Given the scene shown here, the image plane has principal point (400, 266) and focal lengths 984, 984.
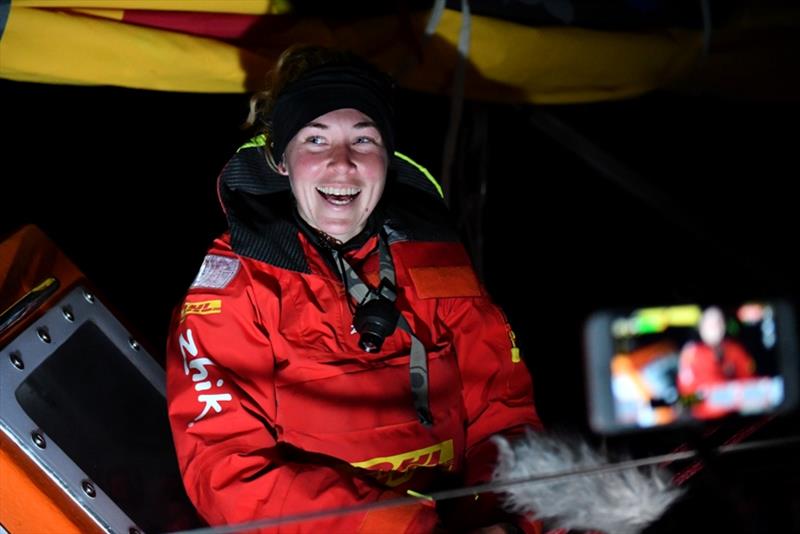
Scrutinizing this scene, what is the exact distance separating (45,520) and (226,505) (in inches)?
10.1

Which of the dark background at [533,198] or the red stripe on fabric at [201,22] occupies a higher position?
the red stripe on fabric at [201,22]

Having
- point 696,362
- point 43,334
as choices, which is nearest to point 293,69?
point 43,334

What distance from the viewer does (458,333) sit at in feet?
5.79

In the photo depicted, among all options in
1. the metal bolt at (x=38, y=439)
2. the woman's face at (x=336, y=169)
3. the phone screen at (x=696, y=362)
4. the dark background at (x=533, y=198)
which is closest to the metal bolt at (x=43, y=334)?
the metal bolt at (x=38, y=439)

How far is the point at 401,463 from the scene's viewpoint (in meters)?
1.62

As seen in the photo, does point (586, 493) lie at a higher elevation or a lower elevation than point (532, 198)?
lower

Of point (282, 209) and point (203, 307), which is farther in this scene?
point (282, 209)

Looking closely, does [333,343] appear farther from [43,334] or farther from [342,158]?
[43,334]

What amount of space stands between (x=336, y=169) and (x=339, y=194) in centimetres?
5

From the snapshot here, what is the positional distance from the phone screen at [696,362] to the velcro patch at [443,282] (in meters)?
0.45

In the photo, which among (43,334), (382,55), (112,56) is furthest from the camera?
(382,55)

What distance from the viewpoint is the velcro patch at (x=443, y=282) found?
1.73m

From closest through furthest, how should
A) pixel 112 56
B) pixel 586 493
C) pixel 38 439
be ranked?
pixel 586 493 → pixel 38 439 → pixel 112 56

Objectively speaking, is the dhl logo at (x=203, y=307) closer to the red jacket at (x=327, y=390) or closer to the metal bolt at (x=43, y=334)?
the red jacket at (x=327, y=390)
